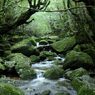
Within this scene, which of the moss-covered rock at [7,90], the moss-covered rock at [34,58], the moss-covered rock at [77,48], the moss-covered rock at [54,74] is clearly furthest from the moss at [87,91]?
the moss-covered rock at [77,48]

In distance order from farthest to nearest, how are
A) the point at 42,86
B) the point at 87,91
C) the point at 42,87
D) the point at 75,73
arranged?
the point at 75,73
the point at 42,86
the point at 42,87
the point at 87,91

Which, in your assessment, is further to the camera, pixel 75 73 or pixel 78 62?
pixel 78 62

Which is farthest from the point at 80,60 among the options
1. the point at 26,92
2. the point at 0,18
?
the point at 0,18

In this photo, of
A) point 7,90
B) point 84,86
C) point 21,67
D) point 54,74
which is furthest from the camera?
point 21,67

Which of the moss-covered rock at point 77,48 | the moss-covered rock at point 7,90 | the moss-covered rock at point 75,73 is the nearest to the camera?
the moss-covered rock at point 7,90

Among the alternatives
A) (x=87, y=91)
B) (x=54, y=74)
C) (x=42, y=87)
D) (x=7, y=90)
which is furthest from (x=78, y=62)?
(x=7, y=90)

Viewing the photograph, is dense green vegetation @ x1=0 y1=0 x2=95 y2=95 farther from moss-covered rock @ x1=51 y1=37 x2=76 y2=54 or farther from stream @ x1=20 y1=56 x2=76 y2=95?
stream @ x1=20 y1=56 x2=76 y2=95

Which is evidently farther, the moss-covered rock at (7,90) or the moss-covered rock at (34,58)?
the moss-covered rock at (34,58)

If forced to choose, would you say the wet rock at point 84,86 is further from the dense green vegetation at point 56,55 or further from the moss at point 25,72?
the moss at point 25,72

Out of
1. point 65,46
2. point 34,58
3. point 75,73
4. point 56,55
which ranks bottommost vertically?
point 56,55

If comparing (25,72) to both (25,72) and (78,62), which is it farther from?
(78,62)

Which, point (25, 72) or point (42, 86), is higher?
point (25, 72)

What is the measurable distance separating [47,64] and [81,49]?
2146 millimetres

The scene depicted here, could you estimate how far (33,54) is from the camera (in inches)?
537
